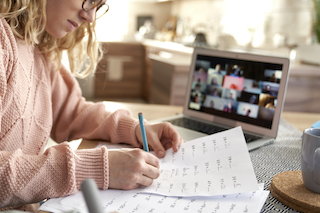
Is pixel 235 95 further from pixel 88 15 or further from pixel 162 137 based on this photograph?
pixel 88 15

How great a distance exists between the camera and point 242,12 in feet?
10.00

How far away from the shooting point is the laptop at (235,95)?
35.9 inches

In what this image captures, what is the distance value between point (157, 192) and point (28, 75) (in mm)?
427

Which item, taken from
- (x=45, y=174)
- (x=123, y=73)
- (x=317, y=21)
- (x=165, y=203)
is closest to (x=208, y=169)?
(x=165, y=203)

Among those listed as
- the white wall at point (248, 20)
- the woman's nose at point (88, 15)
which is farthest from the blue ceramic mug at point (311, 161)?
the white wall at point (248, 20)

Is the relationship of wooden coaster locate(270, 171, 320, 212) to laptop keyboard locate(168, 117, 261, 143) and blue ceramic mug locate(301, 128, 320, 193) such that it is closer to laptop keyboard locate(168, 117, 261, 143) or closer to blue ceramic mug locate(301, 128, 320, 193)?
blue ceramic mug locate(301, 128, 320, 193)

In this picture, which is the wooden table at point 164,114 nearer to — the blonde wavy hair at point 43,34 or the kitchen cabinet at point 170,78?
the blonde wavy hair at point 43,34

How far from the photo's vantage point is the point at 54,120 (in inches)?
37.2

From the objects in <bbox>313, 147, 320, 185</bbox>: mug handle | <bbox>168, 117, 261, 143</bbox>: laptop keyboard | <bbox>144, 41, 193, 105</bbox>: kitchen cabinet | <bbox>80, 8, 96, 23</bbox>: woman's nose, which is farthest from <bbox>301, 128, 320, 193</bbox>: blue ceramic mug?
<bbox>144, 41, 193, 105</bbox>: kitchen cabinet

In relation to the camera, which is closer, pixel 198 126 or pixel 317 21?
pixel 198 126

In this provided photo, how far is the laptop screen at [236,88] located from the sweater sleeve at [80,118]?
0.31 metres

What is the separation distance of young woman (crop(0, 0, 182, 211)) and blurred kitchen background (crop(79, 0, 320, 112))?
0.18 m

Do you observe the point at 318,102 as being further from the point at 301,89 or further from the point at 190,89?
the point at 190,89

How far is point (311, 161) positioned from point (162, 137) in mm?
345
